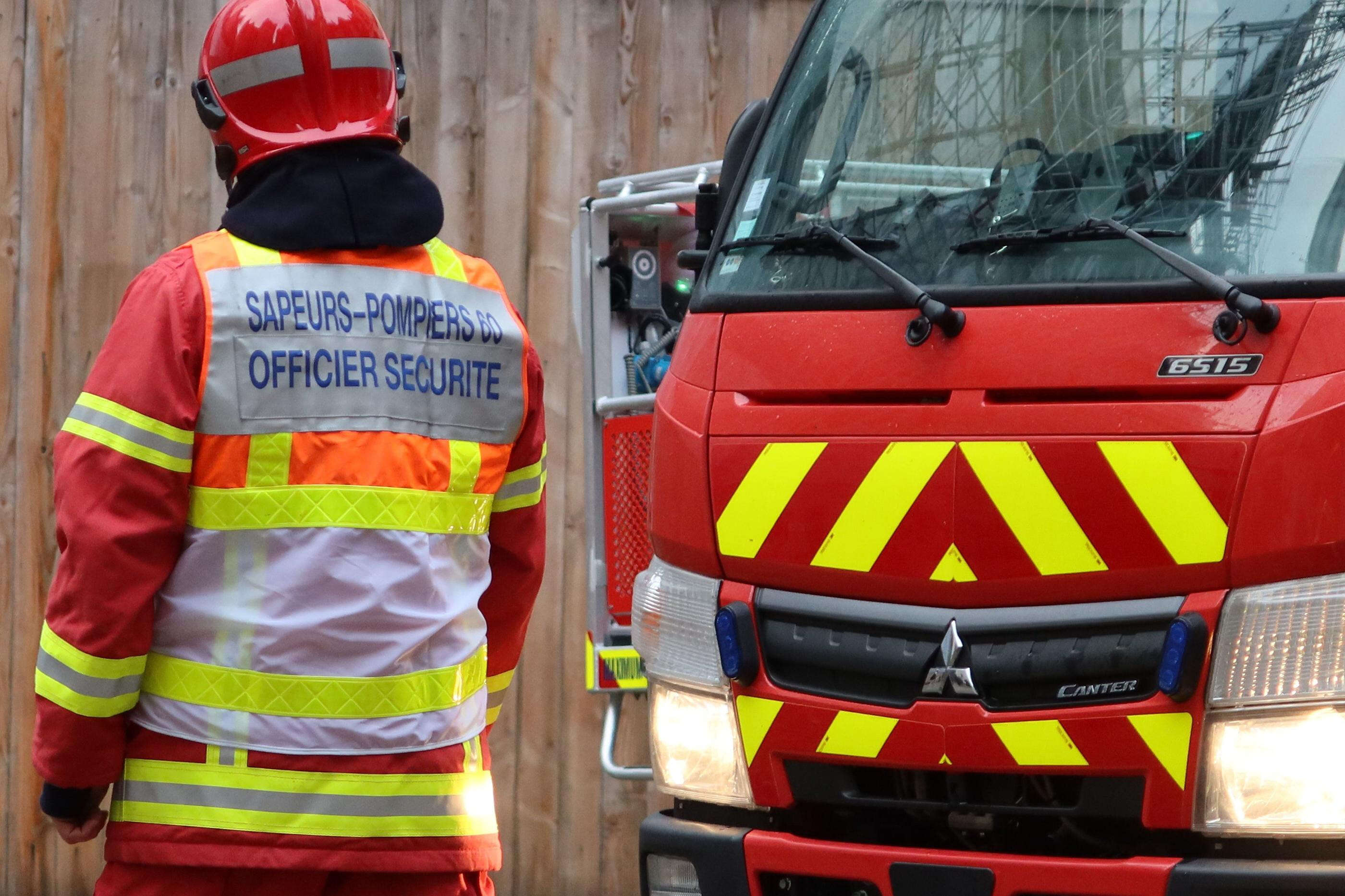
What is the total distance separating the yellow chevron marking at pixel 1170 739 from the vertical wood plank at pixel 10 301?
434cm

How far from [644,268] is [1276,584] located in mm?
2849

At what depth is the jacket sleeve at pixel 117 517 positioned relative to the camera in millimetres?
2527

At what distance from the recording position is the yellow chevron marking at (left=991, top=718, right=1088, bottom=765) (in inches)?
106

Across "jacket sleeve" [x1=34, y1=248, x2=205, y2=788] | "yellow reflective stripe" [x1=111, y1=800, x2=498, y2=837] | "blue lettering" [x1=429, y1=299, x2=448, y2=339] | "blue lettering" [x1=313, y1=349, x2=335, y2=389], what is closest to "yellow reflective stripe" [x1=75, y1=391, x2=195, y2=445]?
"jacket sleeve" [x1=34, y1=248, x2=205, y2=788]

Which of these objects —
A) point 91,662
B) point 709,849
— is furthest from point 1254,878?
point 91,662

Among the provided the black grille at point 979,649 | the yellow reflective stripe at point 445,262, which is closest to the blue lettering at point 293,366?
the yellow reflective stripe at point 445,262

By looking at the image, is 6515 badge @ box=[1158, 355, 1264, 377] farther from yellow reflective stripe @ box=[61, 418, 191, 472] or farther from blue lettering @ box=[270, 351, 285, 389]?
yellow reflective stripe @ box=[61, 418, 191, 472]

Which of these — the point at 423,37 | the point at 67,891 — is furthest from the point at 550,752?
the point at 423,37

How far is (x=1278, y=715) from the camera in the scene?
2.54m

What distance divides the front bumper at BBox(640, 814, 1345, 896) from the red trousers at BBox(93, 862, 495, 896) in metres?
0.58

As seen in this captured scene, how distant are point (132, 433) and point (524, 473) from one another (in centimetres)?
80

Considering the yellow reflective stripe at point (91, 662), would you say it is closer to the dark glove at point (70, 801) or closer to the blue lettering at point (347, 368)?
the dark glove at point (70, 801)

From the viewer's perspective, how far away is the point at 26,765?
5.75 meters

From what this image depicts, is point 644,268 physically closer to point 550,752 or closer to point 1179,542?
point 550,752
